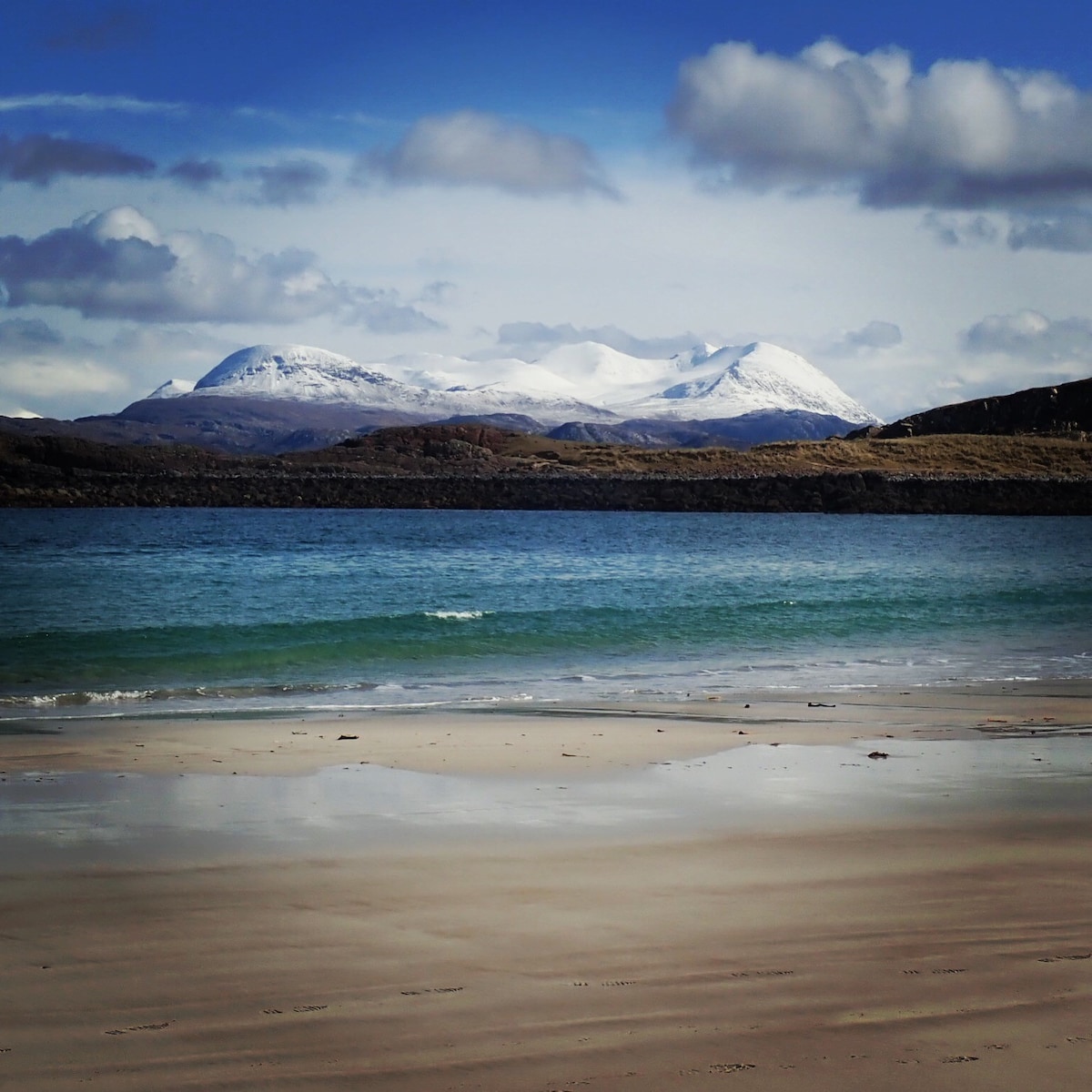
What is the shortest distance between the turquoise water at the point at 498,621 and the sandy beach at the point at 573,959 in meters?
7.79

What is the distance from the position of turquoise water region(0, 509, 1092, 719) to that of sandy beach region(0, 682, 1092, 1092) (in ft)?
25.6

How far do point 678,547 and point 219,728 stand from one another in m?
41.0

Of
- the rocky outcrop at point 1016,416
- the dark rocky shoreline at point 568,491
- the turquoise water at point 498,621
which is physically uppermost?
the rocky outcrop at point 1016,416

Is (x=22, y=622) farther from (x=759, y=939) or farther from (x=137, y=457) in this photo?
(x=137, y=457)

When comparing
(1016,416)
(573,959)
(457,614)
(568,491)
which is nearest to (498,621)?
(457,614)

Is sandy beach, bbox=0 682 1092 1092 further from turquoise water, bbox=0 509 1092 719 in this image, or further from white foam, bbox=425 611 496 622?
white foam, bbox=425 611 496 622

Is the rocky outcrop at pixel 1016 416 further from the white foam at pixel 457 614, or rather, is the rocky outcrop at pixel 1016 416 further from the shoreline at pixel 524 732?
the shoreline at pixel 524 732

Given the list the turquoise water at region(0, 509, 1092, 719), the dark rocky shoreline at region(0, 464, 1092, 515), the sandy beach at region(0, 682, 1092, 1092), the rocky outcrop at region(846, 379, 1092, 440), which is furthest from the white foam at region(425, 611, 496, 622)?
the rocky outcrop at region(846, 379, 1092, 440)

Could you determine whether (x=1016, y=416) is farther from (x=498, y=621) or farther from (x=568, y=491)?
(x=498, y=621)

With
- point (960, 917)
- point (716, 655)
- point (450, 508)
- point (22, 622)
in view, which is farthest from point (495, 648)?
point (450, 508)

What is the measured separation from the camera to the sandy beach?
3928mm

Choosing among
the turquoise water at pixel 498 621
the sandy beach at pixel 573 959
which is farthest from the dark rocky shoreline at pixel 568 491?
the sandy beach at pixel 573 959

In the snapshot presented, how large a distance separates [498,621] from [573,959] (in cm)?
1822

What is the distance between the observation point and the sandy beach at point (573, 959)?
393 cm
